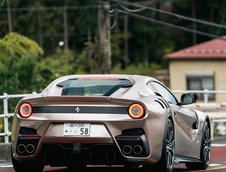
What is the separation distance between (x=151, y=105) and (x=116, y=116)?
51 cm

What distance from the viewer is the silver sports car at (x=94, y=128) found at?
32.9ft

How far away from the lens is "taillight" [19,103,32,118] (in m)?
10.3

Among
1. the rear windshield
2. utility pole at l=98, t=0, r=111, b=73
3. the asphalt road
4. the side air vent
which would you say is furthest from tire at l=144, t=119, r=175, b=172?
utility pole at l=98, t=0, r=111, b=73

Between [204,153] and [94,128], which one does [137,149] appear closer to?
[94,128]

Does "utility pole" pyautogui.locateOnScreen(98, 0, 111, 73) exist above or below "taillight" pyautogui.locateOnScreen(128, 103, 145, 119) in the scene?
above

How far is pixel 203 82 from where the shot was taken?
50.0m

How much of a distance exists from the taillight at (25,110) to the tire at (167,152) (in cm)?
160

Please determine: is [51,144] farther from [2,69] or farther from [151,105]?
[2,69]

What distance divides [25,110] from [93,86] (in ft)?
3.05

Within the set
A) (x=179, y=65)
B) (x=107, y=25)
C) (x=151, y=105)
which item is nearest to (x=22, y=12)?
(x=179, y=65)

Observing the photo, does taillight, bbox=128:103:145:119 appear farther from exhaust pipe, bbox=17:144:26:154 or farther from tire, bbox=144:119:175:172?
exhaust pipe, bbox=17:144:26:154

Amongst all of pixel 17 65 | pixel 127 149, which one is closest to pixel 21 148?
pixel 127 149

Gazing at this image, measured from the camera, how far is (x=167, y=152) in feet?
34.6

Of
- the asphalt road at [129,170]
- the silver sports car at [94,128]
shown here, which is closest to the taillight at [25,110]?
the silver sports car at [94,128]
